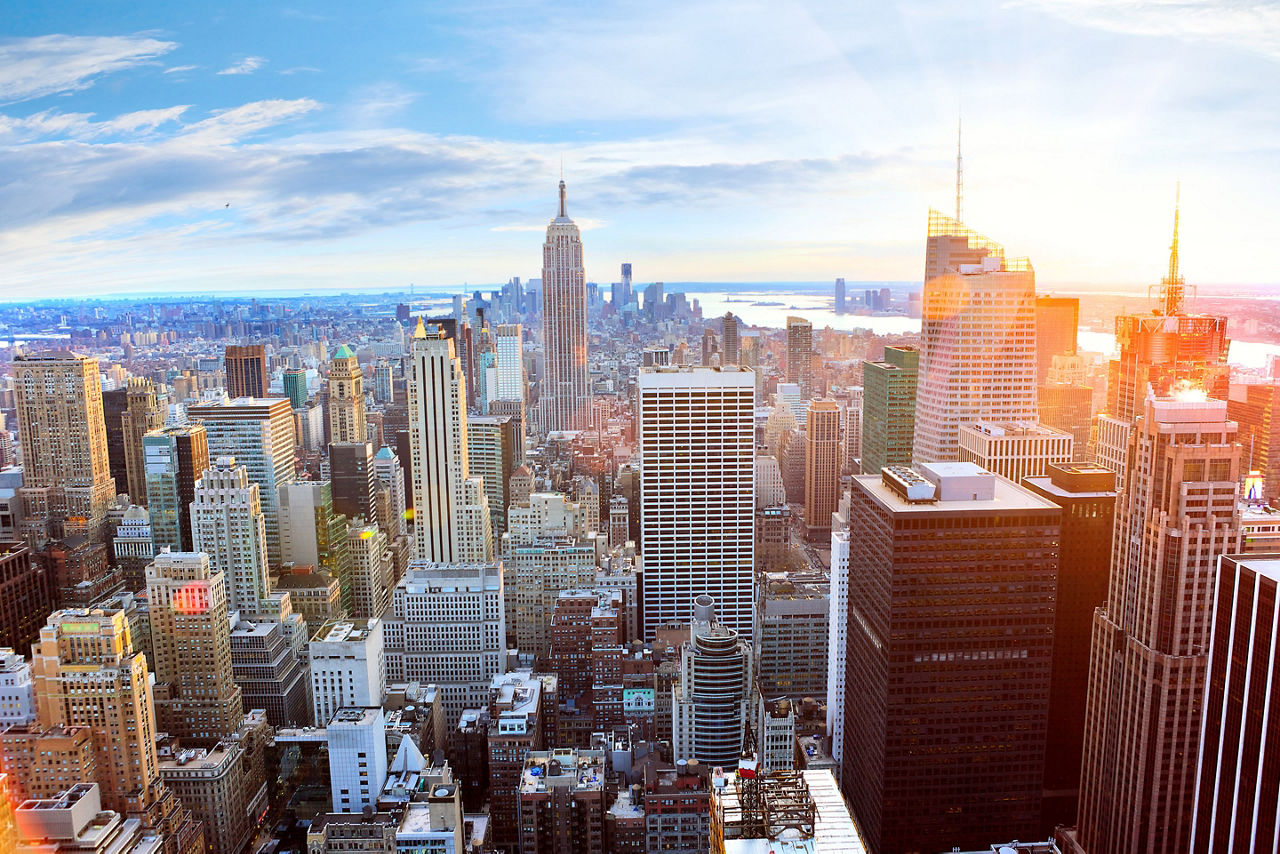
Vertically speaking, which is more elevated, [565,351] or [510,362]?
[565,351]

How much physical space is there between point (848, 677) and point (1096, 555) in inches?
250

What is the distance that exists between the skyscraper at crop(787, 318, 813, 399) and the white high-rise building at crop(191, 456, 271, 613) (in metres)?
20.3

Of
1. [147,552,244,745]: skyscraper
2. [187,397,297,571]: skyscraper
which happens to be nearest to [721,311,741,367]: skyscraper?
[187,397,297,571]: skyscraper

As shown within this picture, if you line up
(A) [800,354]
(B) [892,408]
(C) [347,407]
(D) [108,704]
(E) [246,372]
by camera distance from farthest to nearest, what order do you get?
(C) [347,407] → (E) [246,372] → (A) [800,354] → (B) [892,408] → (D) [108,704]

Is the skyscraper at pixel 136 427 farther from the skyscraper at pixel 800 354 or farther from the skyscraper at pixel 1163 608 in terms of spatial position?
the skyscraper at pixel 1163 608

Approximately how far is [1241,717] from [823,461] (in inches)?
1130

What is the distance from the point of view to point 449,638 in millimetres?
27750

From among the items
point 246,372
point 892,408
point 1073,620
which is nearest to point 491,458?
point 246,372

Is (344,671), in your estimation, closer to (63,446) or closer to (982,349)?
(63,446)

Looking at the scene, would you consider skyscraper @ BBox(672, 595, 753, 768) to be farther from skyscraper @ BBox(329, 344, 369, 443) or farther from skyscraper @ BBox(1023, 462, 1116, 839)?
skyscraper @ BBox(329, 344, 369, 443)

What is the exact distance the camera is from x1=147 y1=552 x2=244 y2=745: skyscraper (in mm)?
23703

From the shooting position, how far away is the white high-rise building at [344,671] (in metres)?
23.5

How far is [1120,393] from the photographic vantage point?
89.5 ft

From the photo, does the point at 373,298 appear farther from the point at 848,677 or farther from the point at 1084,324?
the point at 1084,324
